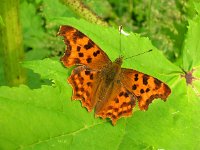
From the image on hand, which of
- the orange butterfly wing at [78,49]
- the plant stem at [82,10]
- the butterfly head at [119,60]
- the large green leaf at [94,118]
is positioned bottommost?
the large green leaf at [94,118]

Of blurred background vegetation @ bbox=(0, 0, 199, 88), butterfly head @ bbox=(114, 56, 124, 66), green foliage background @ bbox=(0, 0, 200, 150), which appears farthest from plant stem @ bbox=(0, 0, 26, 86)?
blurred background vegetation @ bbox=(0, 0, 199, 88)

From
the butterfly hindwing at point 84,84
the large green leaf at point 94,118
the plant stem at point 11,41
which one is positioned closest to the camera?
the large green leaf at point 94,118

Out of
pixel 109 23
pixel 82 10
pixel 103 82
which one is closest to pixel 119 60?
pixel 103 82

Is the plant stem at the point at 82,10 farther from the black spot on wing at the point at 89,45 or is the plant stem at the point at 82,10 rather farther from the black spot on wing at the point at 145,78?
the black spot on wing at the point at 145,78

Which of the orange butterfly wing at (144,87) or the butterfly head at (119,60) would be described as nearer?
the orange butterfly wing at (144,87)

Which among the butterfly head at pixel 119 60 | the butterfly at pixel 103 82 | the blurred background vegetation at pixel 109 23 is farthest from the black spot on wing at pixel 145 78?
the blurred background vegetation at pixel 109 23

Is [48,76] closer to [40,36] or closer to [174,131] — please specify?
[174,131]

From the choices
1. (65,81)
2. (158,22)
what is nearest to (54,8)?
(158,22)

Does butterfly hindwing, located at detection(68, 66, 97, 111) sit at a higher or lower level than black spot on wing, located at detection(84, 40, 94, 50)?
lower

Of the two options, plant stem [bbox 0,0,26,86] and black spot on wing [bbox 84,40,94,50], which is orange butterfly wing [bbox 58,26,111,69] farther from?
plant stem [bbox 0,0,26,86]
